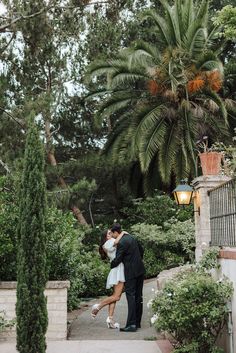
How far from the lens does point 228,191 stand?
7.38m

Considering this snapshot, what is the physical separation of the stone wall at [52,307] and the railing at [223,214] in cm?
244

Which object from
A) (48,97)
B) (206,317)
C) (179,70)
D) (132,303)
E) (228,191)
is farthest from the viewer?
(179,70)

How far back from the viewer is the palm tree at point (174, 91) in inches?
755

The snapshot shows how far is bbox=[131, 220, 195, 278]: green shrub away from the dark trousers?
7.85 metres

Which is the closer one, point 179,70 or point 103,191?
point 179,70

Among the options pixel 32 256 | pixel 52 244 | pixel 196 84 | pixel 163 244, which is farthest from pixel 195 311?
pixel 196 84

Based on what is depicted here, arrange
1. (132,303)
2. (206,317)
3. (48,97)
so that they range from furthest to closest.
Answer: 1. (48,97)
2. (132,303)
3. (206,317)

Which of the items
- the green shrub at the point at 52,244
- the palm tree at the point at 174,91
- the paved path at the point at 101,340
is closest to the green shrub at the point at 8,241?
the green shrub at the point at 52,244

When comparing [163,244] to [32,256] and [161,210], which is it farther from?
[32,256]

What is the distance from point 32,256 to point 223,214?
267 cm

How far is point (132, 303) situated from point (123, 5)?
14699 mm

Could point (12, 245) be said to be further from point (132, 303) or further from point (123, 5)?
point (123, 5)

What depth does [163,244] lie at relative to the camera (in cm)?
1791

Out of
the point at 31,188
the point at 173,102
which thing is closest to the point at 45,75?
the point at 173,102
